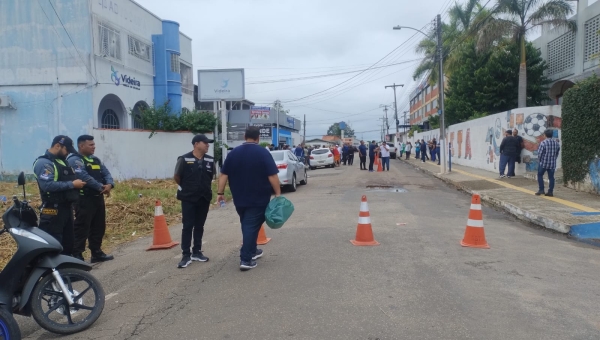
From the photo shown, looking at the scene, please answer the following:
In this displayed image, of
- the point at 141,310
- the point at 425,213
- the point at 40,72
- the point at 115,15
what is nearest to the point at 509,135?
the point at 425,213

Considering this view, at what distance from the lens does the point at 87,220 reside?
22.8ft

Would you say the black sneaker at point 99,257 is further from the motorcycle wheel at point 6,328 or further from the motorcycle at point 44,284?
the motorcycle wheel at point 6,328

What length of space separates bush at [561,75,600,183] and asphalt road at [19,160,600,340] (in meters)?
4.39

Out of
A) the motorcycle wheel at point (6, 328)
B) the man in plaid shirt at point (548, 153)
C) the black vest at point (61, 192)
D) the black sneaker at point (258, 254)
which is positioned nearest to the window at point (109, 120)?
the black vest at point (61, 192)

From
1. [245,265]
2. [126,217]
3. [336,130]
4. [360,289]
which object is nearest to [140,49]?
[126,217]

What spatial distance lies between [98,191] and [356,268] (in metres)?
3.76

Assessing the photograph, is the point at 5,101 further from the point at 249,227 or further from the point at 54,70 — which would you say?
the point at 249,227

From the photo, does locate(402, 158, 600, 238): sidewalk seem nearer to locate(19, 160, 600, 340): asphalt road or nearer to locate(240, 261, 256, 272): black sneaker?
locate(19, 160, 600, 340): asphalt road

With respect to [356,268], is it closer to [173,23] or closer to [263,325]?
[263,325]

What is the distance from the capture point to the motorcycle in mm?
4145

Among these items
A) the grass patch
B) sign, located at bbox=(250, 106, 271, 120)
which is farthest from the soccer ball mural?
sign, located at bbox=(250, 106, 271, 120)

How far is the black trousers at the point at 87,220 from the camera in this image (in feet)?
22.6

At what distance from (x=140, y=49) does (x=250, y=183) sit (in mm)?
21954

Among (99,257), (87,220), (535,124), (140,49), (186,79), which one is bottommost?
(99,257)
